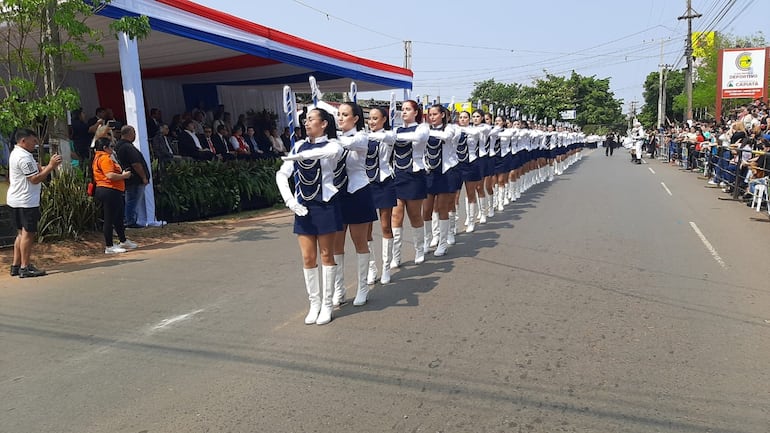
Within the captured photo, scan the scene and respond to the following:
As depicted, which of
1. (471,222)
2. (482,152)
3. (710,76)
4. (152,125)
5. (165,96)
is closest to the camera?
(471,222)

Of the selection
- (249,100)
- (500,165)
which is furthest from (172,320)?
(249,100)

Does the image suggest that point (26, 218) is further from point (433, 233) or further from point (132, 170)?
point (433, 233)

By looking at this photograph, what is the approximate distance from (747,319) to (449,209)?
404cm

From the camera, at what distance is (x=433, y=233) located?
8.26 m

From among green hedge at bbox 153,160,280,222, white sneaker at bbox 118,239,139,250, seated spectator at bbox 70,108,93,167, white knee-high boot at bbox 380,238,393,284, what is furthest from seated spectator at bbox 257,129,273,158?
white knee-high boot at bbox 380,238,393,284

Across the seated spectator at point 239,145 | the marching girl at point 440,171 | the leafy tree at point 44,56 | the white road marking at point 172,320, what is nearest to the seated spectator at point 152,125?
the seated spectator at point 239,145

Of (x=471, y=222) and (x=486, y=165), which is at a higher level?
(x=486, y=165)

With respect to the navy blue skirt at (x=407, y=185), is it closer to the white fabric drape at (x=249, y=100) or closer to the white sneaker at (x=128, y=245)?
the white sneaker at (x=128, y=245)

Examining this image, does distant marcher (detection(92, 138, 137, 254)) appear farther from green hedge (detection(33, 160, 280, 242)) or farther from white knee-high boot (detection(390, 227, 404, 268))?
white knee-high boot (detection(390, 227, 404, 268))

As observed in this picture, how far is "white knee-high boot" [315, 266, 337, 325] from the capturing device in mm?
5141

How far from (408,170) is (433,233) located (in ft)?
4.96

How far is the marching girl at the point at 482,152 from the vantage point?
9.80m

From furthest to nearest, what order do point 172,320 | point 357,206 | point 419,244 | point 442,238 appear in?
point 442,238 < point 419,244 < point 357,206 < point 172,320

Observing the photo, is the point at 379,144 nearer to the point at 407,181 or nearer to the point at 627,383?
the point at 407,181
